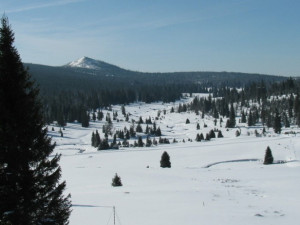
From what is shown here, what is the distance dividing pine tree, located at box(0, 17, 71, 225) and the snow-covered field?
6.60 metres

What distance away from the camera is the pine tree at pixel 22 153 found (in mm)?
11555

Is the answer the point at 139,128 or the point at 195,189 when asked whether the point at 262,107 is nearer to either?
the point at 139,128

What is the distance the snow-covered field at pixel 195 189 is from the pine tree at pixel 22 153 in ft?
21.6

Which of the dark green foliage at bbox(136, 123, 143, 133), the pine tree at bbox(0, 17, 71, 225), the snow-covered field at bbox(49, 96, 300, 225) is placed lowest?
the snow-covered field at bbox(49, 96, 300, 225)

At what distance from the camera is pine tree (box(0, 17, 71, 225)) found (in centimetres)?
1155

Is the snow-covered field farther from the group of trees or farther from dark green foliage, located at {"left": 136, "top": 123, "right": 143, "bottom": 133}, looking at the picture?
dark green foliage, located at {"left": 136, "top": 123, "right": 143, "bottom": 133}

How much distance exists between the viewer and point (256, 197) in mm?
27766

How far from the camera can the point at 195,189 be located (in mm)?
31109

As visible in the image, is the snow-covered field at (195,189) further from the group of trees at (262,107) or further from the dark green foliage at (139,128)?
the dark green foliage at (139,128)

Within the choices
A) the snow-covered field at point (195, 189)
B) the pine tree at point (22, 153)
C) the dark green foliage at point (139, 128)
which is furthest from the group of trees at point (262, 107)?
the pine tree at point (22, 153)

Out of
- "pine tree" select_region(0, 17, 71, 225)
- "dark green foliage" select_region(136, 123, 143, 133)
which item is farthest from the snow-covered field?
"dark green foliage" select_region(136, 123, 143, 133)

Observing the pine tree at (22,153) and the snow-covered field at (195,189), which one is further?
the snow-covered field at (195,189)

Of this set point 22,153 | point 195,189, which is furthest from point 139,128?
point 22,153

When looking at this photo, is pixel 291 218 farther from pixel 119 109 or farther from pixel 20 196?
pixel 119 109
